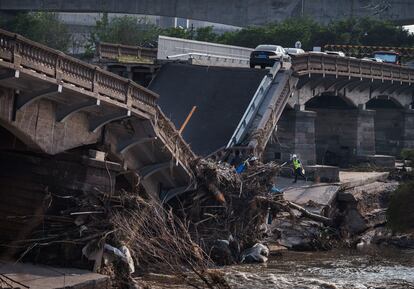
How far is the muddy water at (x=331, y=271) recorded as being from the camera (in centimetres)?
2781

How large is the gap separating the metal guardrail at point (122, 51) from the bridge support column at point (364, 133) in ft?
42.9

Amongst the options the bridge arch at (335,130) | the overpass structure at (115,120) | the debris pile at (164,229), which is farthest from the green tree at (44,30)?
the debris pile at (164,229)

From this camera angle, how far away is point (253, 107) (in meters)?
44.4

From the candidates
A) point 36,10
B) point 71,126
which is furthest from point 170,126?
point 36,10

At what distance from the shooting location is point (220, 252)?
30266mm

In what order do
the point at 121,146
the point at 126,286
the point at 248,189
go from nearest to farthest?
the point at 126,286, the point at 121,146, the point at 248,189

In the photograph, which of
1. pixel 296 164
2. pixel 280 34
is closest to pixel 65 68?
pixel 296 164

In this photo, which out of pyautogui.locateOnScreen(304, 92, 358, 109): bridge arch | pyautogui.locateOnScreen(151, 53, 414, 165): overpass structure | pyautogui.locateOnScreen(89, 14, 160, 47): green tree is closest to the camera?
pyautogui.locateOnScreen(151, 53, 414, 165): overpass structure

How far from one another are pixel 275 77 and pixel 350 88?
11.5 meters

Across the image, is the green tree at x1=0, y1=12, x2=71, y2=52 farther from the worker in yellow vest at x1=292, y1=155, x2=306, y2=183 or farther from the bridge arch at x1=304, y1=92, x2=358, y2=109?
the worker in yellow vest at x1=292, y1=155, x2=306, y2=183

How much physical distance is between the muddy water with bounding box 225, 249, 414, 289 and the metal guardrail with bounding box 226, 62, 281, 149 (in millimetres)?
7931

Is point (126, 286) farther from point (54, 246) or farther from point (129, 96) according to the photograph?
point (129, 96)

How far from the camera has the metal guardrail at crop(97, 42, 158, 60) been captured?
5319cm

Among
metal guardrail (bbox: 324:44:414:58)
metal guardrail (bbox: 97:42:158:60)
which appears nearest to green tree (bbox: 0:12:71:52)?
metal guardrail (bbox: 324:44:414:58)
